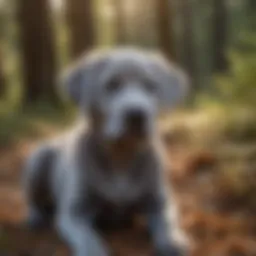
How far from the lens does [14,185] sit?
18.0 feet

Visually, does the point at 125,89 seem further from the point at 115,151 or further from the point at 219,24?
the point at 219,24

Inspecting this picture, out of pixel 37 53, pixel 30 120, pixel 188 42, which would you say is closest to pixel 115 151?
pixel 30 120

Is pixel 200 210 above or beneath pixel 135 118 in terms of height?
above

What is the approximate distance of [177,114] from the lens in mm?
8023

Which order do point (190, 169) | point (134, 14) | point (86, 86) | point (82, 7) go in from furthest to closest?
point (134, 14) < point (82, 7) < point (190, 169) < point (86, 86)

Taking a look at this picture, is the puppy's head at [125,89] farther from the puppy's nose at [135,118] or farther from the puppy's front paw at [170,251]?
the puppy's front paw at [170,251]

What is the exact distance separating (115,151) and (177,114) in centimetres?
439

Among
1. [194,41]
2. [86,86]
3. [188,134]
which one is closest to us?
[86,86]

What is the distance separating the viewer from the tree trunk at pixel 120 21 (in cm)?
1307

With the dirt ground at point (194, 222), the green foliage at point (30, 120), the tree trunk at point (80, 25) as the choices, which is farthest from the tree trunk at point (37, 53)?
the dirt ground at point (194, 222)

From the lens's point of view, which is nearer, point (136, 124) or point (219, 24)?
point (136, 124)

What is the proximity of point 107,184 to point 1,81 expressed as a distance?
24.2 ft

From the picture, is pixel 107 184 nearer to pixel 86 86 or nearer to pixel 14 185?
pixel 86 86

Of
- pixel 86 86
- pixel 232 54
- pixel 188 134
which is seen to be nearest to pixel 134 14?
pixel 188 134
